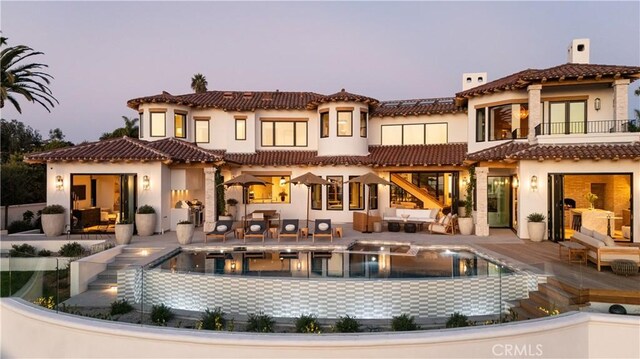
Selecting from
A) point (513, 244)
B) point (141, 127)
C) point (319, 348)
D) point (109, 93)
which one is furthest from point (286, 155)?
point (109, 93)

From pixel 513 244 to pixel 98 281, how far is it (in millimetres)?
13939

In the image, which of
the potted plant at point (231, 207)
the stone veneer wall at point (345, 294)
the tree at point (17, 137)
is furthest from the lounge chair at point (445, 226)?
the tree at point (17, 137)

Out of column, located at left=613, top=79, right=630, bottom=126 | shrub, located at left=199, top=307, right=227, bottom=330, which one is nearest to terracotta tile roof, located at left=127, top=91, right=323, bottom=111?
column, located at left=613, top=79, right=630, bottom=126

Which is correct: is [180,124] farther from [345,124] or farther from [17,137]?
[17,137]

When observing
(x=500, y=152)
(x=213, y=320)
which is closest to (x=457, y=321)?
(x=213, y=320)

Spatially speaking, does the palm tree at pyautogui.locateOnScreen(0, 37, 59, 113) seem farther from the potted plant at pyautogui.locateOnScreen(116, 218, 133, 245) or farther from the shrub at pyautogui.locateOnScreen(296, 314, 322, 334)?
the shrub at pyautogui.locateOnScreen(296, 314, 322, 334)

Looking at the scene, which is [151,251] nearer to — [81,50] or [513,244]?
[513,244]

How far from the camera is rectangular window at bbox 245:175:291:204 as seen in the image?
22.3 m

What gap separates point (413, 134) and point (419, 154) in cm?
226

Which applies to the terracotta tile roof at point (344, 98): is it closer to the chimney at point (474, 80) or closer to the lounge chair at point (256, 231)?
the chimney at point (474, 80)

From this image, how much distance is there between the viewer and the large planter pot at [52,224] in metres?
15.8

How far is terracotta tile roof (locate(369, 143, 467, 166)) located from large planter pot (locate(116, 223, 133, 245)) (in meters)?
12.5

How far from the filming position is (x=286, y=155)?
22141 mm

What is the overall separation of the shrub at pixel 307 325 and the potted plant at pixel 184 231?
7.59m
